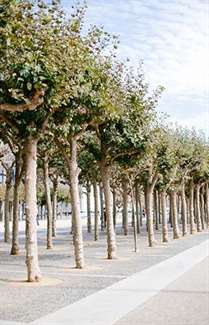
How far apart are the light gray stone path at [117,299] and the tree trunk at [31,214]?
2145 millimetres

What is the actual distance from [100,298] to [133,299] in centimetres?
73

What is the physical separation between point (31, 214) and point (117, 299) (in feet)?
12.7

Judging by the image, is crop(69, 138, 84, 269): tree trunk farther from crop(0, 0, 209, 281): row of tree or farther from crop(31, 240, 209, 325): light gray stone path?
crop(31, 240, 209, 325): light gray stone path

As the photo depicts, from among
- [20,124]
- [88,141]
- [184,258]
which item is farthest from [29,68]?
[184,258]

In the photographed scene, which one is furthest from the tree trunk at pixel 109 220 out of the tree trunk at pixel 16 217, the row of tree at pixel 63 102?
the tree trunk at pixel 16 217

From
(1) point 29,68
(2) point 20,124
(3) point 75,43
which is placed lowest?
(2) point 20,124

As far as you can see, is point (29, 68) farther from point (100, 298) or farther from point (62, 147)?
point (62, 147)

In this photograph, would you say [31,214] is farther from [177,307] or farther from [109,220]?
[109,220]

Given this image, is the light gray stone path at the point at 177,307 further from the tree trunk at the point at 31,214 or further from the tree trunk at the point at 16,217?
the tree trunk at the point at 16,217

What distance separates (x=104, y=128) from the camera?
19906 mm

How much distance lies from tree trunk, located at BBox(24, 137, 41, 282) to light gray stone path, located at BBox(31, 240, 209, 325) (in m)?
2.15

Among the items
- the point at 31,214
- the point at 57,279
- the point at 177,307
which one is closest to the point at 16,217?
the point at 57,279

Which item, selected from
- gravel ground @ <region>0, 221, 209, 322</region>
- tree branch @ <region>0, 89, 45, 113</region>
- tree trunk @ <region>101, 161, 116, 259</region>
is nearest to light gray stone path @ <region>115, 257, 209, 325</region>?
gravel ground @ <region>0, 221, 209, 322</region>

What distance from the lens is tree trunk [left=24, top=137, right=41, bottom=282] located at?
45.5ft
